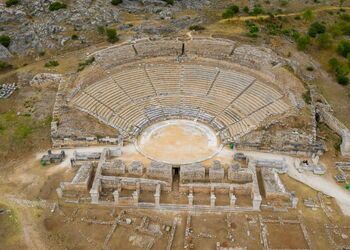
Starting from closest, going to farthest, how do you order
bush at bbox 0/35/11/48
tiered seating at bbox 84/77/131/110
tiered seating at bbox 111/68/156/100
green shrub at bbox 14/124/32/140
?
1. green shrub at bbox 14/124/32/140
2. tiered seating at bbox 84/77/131/110
3. tiered seating at bbox 111/68/156/100
4. bush at bbox 0/35/11/48

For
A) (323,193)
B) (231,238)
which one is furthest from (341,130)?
(231,238)

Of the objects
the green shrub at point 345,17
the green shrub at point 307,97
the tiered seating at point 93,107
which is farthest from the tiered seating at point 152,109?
the green shrub at point 345,17

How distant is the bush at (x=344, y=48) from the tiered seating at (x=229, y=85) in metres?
18.4

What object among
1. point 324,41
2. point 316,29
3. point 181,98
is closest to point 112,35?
point 181,98

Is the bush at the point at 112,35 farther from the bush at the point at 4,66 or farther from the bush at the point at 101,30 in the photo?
the bush at the point at 4,66

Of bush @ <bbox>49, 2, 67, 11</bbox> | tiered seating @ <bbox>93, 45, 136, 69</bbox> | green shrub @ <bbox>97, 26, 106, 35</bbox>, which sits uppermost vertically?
bush @ <bbox>49, 2, 67, 11</bbox>

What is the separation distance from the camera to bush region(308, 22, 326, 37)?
63847mm

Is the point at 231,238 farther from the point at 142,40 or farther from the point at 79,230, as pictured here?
the point at 142,40

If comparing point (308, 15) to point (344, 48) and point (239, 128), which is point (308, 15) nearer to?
point (344, 48)

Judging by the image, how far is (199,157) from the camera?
40.9 metres

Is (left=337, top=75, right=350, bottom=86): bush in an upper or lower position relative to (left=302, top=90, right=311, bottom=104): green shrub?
lower

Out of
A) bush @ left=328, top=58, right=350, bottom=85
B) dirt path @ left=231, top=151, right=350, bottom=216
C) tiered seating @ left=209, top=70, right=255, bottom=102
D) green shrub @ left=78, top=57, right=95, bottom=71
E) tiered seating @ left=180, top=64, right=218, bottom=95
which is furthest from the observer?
bush @ left=328, top=58, right=350, bottom=85

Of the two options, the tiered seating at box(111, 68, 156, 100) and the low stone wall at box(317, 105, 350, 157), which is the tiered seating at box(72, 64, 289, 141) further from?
the low stone wall at box(317, 105, 350, 157)

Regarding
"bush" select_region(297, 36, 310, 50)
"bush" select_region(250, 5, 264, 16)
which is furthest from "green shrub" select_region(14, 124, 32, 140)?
"bush" select_region(250, 5, 264, 16)
